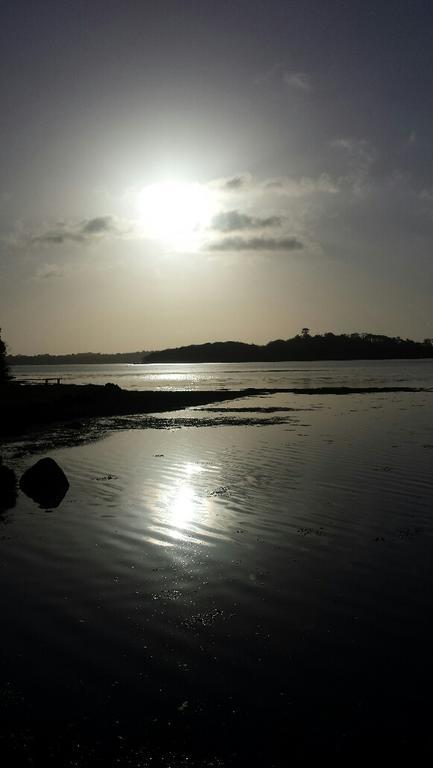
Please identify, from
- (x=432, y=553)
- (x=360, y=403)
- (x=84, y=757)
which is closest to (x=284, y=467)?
(x=432, y=553)

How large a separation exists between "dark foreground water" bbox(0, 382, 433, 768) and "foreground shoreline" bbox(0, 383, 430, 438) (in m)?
26.8

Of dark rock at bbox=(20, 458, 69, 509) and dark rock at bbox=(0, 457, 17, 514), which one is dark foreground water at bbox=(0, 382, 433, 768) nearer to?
dark rock at bbox=(0, 457, 17, 514)

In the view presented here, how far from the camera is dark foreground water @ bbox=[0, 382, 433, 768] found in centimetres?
656

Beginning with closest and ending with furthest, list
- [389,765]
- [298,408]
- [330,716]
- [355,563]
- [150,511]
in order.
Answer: [389,765]
[330,716]
[355,563]
[150,511]
[298,408]

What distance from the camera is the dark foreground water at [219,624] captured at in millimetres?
6559

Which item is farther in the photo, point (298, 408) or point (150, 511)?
point (298, 408)

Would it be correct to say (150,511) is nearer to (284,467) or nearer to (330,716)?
(284,467)

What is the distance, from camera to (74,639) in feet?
29.4

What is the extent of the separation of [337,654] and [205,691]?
2210mm

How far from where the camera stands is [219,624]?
9445mm

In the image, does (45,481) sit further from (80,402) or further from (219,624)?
(80,402)

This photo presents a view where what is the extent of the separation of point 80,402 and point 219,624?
2122 inches

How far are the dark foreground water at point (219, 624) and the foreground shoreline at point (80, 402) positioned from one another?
88.0 ft

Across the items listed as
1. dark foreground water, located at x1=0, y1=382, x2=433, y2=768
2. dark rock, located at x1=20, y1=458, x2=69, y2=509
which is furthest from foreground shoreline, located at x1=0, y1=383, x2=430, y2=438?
dark foreground water, located at x1=0, y1=382, x2=433, y2=768
